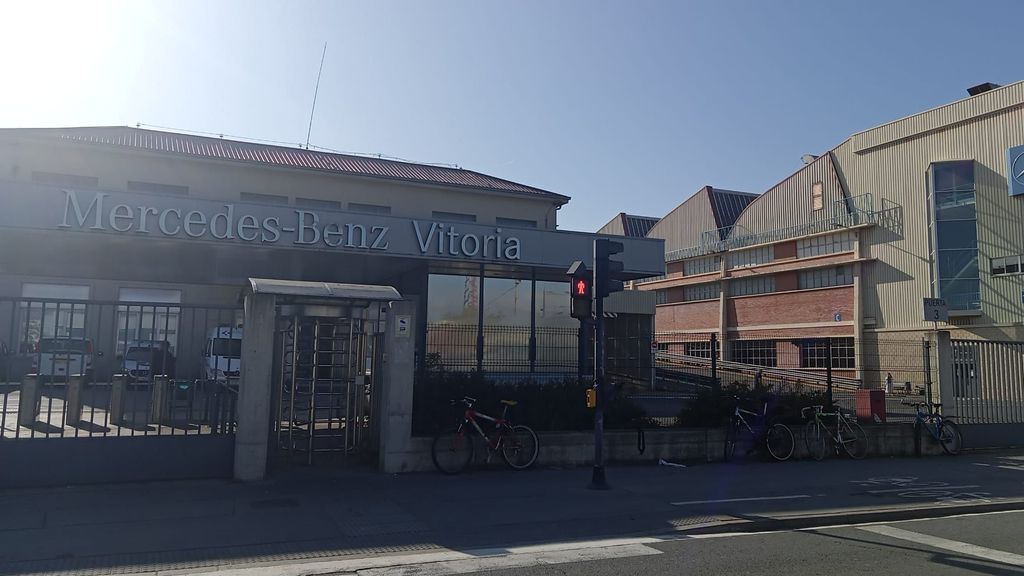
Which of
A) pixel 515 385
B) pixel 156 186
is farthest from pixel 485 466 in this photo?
pixel 156 186

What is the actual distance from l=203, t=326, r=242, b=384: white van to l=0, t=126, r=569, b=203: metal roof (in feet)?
48.6

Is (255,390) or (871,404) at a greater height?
(255,390)

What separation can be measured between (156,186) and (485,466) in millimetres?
17400

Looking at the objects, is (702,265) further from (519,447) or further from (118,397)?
(118,397)

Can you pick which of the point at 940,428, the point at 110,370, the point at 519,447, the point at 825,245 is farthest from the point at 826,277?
the point at 110,370

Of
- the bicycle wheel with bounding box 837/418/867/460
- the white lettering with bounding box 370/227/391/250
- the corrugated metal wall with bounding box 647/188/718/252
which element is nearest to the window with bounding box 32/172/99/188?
the white lettering with bounding box 370/227/391/250

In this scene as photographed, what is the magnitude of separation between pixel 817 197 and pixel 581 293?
41517 millimetres

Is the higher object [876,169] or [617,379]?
[876,169]

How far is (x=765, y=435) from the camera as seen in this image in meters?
14.3

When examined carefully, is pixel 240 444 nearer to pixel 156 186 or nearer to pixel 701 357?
pixel 701 357

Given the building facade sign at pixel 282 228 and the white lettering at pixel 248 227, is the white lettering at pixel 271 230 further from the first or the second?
the white lettering at pixel 248 227

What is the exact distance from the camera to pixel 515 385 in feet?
44.6

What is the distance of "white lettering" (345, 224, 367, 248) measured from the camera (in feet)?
63.2

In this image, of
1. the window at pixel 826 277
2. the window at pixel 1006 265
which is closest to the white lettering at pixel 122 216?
the window at pixel 1006 265
